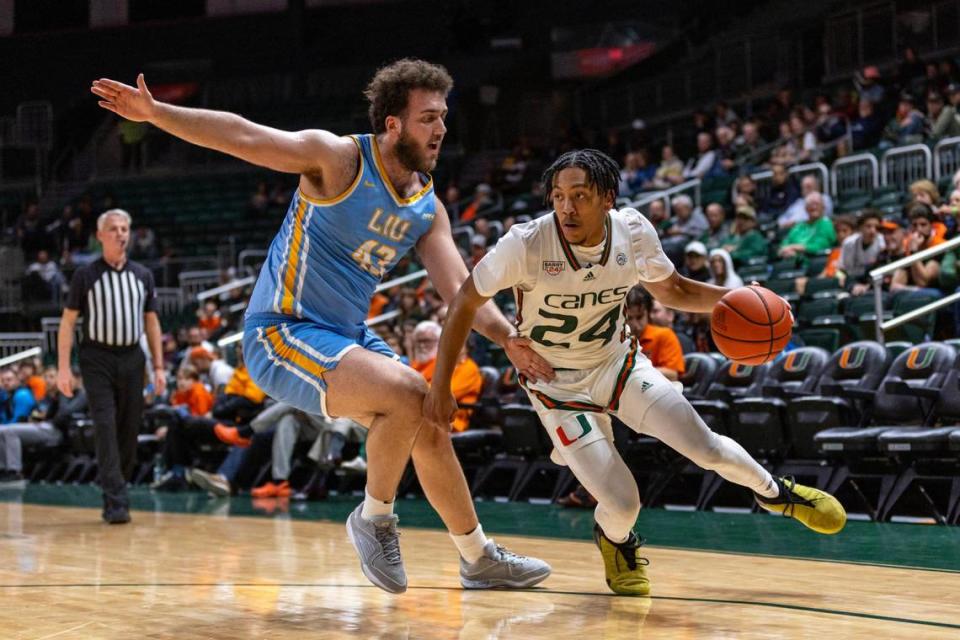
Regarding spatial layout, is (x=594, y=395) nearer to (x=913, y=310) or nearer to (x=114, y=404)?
(x=114, y=404)

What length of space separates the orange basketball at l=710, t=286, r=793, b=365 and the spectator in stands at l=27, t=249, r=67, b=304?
669 inches

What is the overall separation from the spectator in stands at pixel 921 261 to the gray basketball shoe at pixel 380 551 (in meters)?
5.58

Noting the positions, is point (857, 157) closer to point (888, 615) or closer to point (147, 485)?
point (147, 485)

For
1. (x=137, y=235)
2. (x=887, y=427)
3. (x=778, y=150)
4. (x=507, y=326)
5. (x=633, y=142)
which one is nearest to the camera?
(x=507, y=326)

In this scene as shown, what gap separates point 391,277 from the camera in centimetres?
1501

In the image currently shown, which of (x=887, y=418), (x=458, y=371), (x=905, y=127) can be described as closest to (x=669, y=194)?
(x=905, y=127)

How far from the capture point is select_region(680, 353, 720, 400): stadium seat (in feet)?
25.3

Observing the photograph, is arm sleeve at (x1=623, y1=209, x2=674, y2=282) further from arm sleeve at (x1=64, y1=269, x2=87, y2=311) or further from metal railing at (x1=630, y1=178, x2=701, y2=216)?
metal railing at (x1=630, y1=178, x2=701, y2=216)

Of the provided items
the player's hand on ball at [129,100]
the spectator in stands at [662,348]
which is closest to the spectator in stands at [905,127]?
the spectator in stands at [662,348]

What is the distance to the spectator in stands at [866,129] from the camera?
13.2m

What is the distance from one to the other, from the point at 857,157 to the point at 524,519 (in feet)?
21.2

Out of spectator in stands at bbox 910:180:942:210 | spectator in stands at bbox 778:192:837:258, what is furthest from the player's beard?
spectator in stands at bbox 778:192:837:258

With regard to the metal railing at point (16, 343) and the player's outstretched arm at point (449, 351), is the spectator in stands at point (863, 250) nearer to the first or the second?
the player's outstretched arm at point (449, 351)

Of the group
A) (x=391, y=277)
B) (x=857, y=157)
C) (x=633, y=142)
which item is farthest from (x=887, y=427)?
(x=633, y=142)
